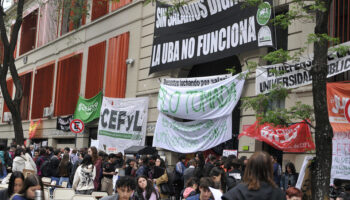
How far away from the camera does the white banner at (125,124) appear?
19969mm

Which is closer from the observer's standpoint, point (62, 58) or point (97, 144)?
point (97, 144)

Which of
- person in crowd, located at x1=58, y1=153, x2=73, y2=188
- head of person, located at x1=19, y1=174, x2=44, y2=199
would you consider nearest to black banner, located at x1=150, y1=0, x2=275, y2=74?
person in crowd, located at x1=58, y1=153, x2=73, y2=188

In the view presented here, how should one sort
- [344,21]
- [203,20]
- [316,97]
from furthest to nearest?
[203,20], [344,21], [316,97]

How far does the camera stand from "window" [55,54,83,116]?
26.9 meters

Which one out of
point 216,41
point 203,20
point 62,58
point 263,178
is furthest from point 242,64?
point 62,58

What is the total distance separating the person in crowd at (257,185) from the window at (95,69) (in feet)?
65.3

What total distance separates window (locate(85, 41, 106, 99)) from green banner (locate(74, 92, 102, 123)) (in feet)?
2.00

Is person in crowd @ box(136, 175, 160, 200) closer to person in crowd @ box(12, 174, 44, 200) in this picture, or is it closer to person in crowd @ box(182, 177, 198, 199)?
person in crowd @ box(182, 177, 198, 199)

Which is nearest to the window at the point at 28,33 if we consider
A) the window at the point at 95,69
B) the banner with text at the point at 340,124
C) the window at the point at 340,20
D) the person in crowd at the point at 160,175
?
the window at the point at 95,69

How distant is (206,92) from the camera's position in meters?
15.7

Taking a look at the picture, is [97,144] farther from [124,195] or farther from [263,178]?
[263,178]

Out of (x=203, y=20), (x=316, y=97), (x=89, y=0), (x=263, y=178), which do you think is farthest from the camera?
(x=89, y=0)

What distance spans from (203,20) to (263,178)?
13.3 m

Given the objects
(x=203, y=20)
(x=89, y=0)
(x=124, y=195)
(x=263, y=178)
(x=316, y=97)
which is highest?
(x=89, y=0)
